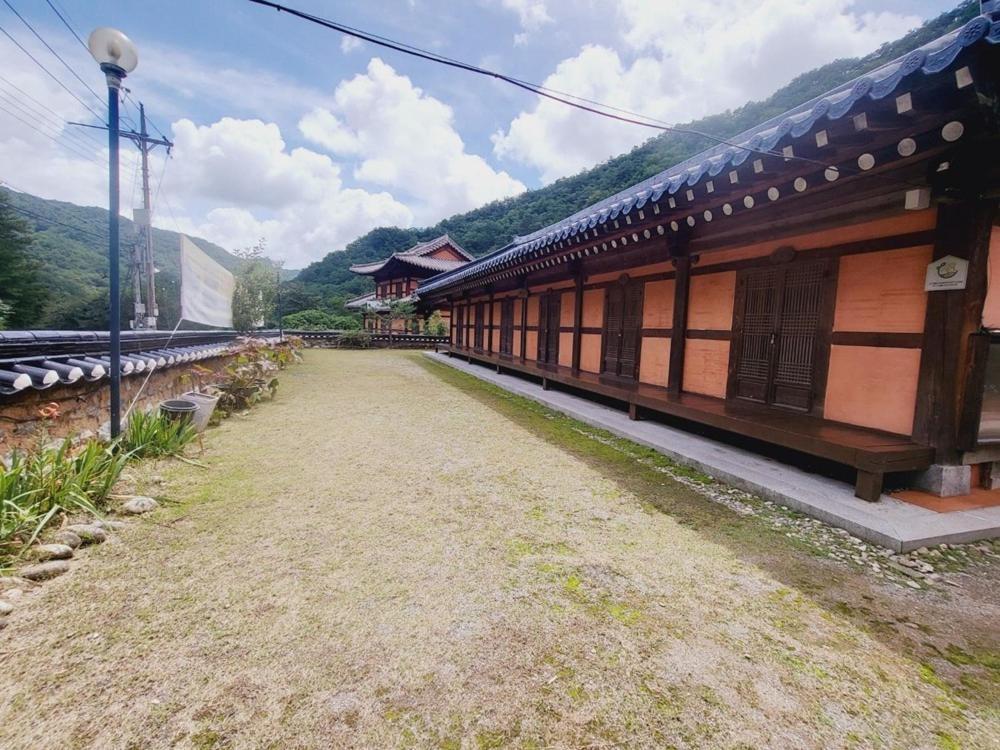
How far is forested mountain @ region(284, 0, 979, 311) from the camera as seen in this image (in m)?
20.1

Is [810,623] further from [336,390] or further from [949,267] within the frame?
[336,390]

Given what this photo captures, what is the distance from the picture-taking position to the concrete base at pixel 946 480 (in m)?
3.24

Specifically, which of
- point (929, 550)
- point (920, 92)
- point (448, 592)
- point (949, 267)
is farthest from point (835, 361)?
point (448, 592)

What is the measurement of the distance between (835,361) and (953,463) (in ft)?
3.77

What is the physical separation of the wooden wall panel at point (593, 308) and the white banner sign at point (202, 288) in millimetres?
5674

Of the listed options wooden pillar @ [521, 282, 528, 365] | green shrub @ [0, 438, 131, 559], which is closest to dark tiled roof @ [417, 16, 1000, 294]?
green shrub @ [0, 438, 131, 559]

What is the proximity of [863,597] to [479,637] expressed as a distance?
77.6 inches

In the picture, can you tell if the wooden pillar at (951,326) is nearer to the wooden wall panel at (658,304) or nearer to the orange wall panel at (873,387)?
the orange wall panel at (873,387)

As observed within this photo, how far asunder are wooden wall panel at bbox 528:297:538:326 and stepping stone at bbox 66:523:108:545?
8540 millimetres

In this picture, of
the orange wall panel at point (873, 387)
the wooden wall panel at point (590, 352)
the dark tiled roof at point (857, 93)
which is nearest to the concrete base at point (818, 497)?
the orange wall panel at point (873, 387)

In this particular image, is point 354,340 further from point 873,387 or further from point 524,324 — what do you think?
point 873,387

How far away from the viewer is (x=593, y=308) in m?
7.96

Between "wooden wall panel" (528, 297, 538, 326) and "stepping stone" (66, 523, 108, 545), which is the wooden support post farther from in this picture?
"wooden wall panel" (528, 297, 538, 326)

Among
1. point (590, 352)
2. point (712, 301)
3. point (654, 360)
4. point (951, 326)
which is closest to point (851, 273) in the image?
point (951, 326)
